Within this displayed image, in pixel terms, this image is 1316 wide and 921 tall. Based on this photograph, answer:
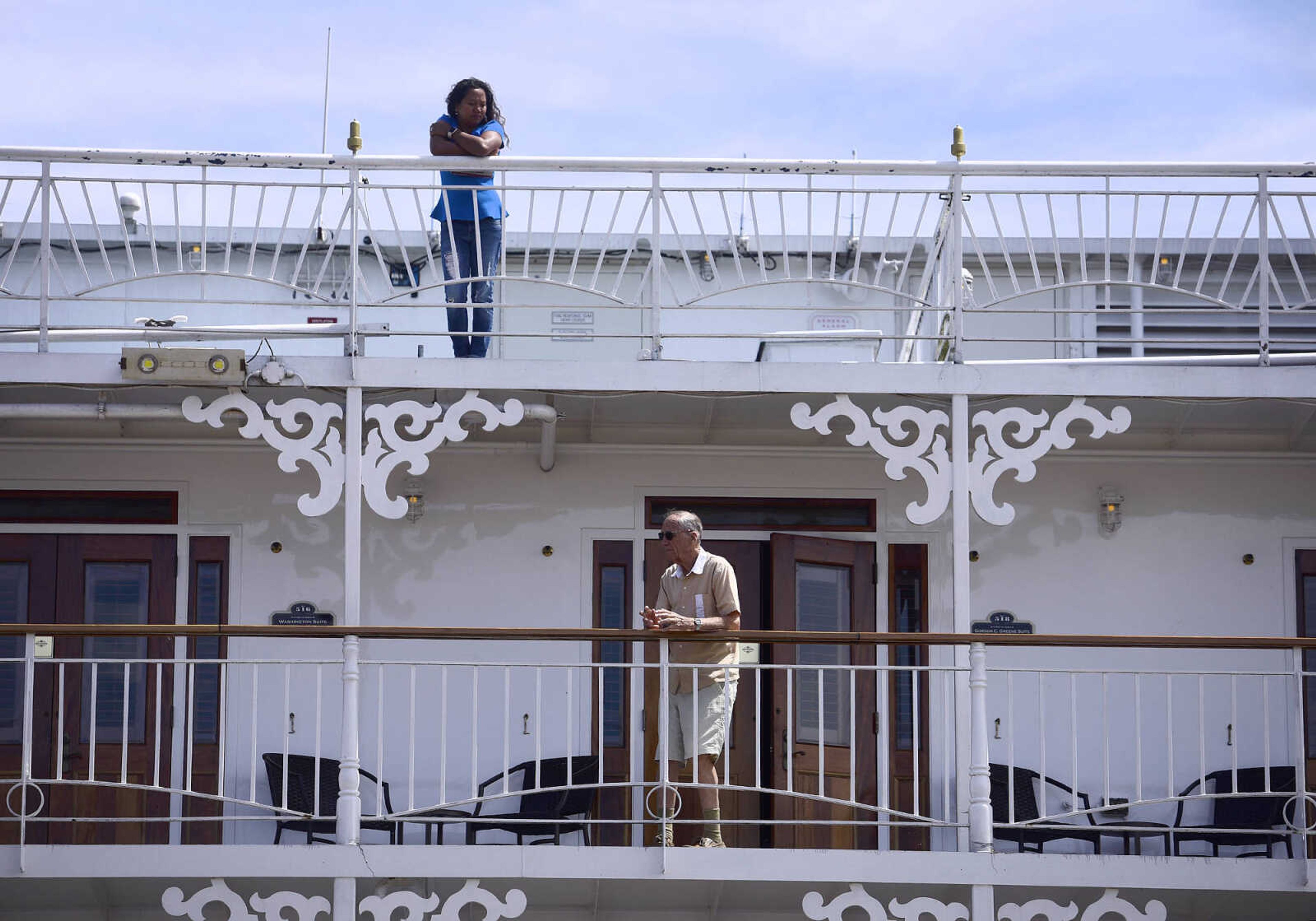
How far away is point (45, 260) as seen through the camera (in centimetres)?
835

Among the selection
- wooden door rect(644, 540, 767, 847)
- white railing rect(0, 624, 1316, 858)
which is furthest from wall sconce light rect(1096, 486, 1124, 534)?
wooden door rect(644, 540, 767, 847)

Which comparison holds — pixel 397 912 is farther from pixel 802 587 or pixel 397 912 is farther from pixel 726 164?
pixel 726 164

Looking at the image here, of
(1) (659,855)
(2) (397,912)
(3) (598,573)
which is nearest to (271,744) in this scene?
(2) (397,912)

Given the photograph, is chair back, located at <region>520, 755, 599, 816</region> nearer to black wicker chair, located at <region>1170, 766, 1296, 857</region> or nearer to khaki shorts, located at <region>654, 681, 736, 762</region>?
khaki shorts, located at <region>654, 681, 736, 762</region>

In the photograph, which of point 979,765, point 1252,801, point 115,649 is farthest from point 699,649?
point 115,649

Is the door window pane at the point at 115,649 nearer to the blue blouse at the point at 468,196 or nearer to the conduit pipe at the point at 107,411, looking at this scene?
the conduit pipe at the point at 107,411

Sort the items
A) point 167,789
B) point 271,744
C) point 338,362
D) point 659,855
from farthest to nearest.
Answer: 1. point 271,744
2. point 338,362
3. point 659,855
4. point 167,789

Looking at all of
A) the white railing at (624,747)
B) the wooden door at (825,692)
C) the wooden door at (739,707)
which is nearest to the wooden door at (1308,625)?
the white railing at (624,747)

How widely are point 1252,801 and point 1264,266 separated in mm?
3150

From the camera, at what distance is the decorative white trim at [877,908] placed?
7797 mm

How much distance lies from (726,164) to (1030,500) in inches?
124

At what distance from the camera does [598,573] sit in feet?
33.0

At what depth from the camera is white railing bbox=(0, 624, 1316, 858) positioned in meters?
9.37

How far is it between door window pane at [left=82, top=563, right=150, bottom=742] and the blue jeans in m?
2.67
